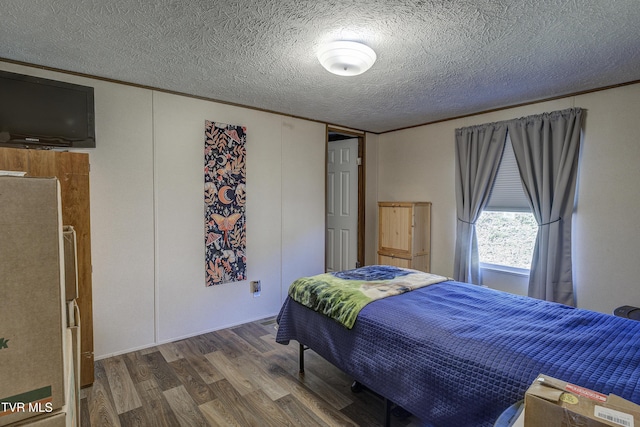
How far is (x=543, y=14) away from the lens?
5.58 feet

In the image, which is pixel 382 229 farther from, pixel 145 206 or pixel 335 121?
pixel 145 206

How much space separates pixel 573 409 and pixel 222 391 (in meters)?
2.06

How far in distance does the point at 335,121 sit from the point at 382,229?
5.06 feet

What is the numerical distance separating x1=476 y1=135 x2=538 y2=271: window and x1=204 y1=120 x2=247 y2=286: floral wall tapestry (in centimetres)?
270

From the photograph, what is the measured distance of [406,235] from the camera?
3.90 m

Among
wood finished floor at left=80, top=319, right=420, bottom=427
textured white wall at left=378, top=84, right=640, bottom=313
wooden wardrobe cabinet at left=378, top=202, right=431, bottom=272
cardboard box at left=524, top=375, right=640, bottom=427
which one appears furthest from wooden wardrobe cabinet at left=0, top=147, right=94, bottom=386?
textured white wall at left=378, top=84, right=640, bottom=313

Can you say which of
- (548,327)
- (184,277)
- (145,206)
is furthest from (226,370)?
(548,327)

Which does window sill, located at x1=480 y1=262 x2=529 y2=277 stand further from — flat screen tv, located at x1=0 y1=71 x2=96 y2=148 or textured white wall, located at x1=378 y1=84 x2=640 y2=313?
flat screen tv, located at x1=0 y1=71 x2=96 y2=148

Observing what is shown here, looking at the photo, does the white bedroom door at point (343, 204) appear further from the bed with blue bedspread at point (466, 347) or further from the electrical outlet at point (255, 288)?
the bed with blue bedspread at point (466, 347)

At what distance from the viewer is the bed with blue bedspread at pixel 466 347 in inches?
50.8

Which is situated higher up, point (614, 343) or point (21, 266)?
point (21, 266)

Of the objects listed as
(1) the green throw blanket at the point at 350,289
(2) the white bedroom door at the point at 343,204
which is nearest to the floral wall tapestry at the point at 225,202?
(1) the green throw blanket at the point at 350,289

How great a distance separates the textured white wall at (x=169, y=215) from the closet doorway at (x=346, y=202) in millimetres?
930

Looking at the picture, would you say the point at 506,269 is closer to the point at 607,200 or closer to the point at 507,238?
the point at 507,238
